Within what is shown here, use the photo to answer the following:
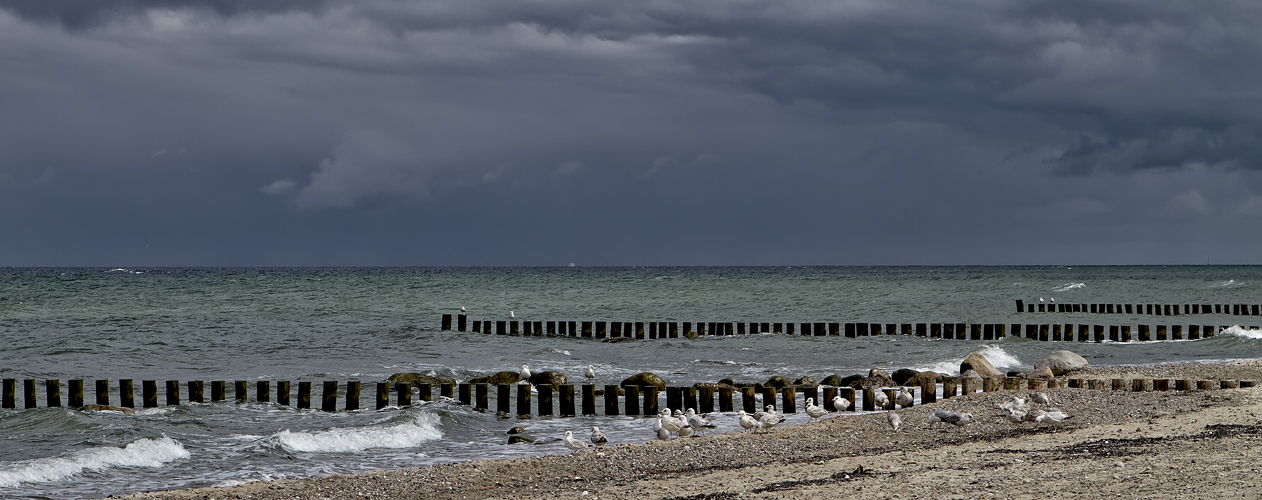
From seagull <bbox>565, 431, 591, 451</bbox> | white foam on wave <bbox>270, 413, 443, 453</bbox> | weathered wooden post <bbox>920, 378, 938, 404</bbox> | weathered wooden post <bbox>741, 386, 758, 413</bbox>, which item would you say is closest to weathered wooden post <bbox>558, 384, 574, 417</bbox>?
white foam on wave <bbox>270, 413, 443, 453</bbox>

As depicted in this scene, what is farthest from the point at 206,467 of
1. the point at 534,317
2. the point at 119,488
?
the point at 534,317

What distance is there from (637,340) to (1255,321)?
24644 mm

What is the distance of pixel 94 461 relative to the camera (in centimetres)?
1353

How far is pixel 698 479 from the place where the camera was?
10758 millimetres

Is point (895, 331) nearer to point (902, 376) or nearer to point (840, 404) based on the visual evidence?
point (902, 376)

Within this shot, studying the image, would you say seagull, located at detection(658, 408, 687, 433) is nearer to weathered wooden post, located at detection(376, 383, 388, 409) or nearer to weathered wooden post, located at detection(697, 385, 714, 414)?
weathered wooden post, located at detection(697, 385, 714, 414)

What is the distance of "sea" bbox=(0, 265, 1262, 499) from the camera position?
551 inches

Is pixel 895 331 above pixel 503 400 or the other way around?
the other way around

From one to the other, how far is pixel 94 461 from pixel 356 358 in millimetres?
15356

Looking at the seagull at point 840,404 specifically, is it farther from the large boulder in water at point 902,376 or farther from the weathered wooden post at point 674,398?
the large boulder in water at point 902,376

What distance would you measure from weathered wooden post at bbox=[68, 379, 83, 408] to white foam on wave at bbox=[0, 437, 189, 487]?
4.72 m

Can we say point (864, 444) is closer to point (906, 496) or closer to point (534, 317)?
point (906, 496)

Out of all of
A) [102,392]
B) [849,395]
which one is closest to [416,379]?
[102,392]

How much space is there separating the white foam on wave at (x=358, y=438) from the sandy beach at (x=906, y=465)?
2.27m
